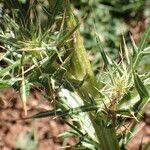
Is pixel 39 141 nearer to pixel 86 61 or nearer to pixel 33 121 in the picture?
pixel 33 121

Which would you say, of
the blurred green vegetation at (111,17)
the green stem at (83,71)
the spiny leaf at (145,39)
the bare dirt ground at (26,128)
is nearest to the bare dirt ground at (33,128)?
the bare dirt ground at (26,128)

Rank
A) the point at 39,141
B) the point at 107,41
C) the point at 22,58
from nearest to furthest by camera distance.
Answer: the point at 22,58 < the point at 39,141 < the point at 107,41

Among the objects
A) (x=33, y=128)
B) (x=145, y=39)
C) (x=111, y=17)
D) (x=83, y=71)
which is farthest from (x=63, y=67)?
(x=111, y=17)

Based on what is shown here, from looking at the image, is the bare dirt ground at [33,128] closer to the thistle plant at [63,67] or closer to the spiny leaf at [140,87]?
the thistle plant at [63,67]

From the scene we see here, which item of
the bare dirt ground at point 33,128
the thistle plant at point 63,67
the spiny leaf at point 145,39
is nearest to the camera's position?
the thistle plant at point 63,67

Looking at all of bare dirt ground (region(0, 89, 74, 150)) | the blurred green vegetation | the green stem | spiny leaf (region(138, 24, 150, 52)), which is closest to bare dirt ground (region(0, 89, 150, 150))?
bare dirt ground (region(0, 89, 74, 150))

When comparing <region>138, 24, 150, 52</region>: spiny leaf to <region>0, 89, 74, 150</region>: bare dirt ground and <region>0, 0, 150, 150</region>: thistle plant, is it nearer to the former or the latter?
<region>0, 0, 150, 150</region>: thistle plant

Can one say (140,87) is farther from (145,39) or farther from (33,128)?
(33,128)

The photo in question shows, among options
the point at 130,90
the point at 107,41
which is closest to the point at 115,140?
the point at 130,90
